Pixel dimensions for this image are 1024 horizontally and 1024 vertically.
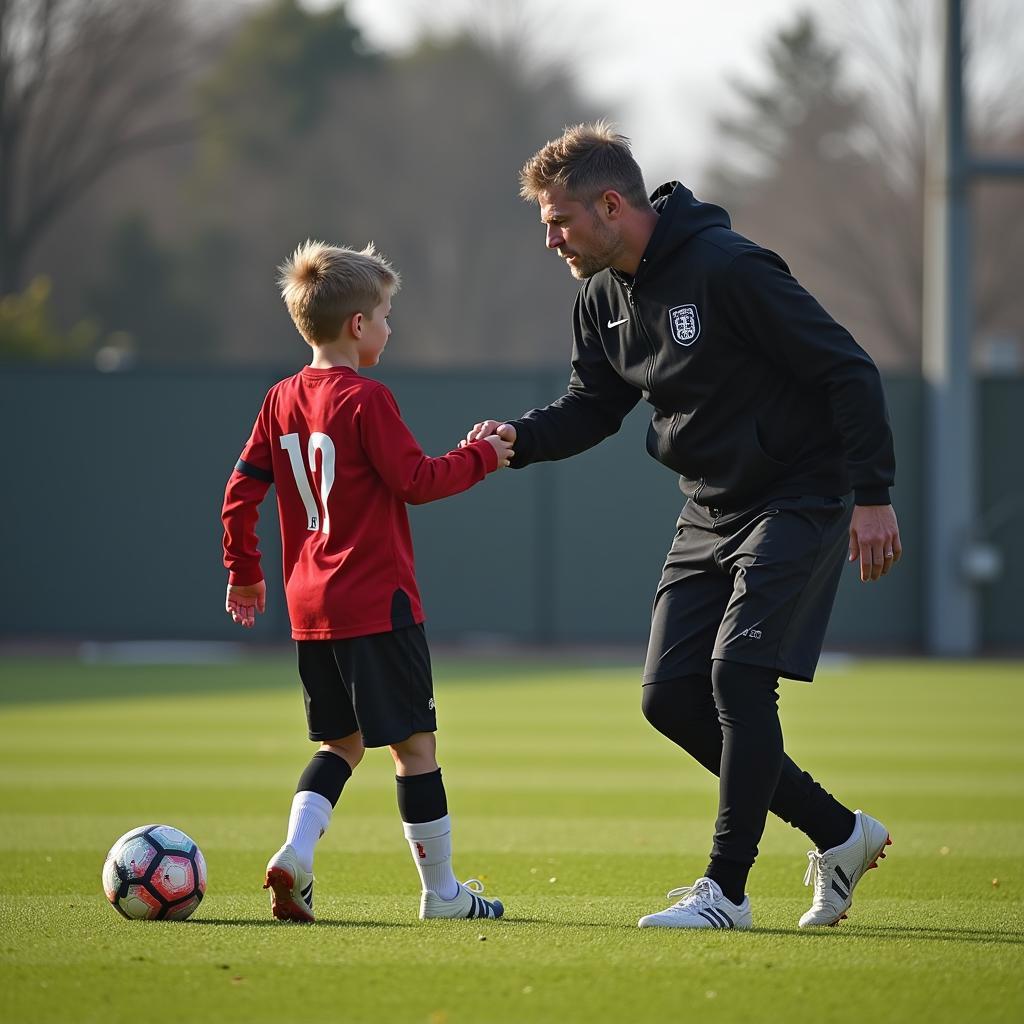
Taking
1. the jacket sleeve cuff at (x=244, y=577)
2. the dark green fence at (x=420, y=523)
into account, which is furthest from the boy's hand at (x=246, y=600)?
the dark green fence at (x=420, y=523)

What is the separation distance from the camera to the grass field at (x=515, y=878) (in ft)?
12.7

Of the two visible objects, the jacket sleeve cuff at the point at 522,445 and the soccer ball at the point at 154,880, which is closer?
the soccer ball at the point at 154,880

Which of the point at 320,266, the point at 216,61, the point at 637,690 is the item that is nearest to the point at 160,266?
the point at 216,61

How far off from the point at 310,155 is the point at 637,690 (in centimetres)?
2869

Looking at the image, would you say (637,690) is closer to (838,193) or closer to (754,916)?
(754,916)

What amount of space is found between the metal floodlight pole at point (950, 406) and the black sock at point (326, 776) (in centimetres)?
1478

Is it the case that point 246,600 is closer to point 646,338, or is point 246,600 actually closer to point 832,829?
point 646,338

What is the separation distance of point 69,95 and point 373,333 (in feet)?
100.0

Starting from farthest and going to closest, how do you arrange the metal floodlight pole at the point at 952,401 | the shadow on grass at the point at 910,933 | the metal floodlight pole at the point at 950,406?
the metal floodlight pole at the point at 950,406, the metal floodlight pole at the point at 952,401, the shadow on grass at the point at 910,933

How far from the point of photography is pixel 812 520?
4.85 meters

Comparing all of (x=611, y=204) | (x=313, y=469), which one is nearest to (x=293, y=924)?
(x=313, y=469)

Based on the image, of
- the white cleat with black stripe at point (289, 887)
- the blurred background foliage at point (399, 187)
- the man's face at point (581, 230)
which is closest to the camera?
the white cleat with black stripe at point (289, 887)

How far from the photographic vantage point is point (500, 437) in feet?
17.5

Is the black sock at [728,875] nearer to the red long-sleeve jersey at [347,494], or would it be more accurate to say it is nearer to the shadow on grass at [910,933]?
the shadow on grass at [910,933]
